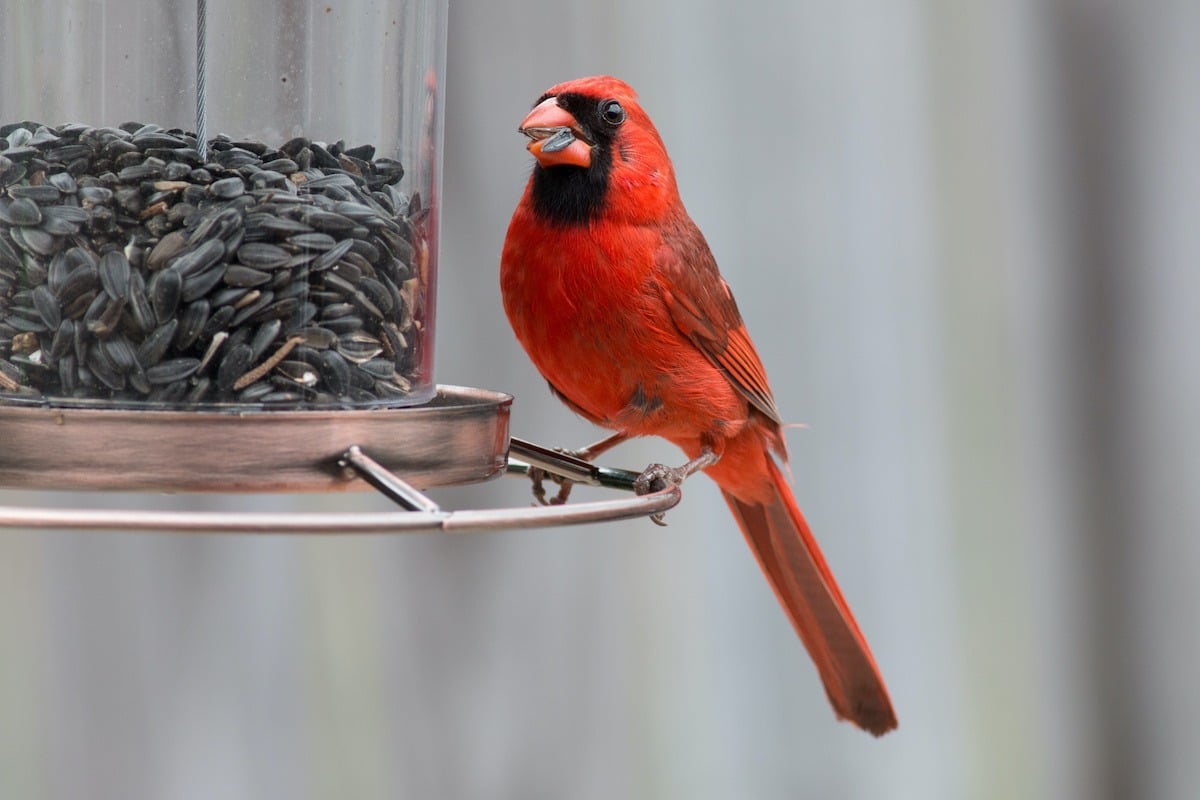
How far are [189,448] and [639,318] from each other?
1.09 metres

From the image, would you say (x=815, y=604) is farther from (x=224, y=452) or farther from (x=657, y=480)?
(x=224, y=452)

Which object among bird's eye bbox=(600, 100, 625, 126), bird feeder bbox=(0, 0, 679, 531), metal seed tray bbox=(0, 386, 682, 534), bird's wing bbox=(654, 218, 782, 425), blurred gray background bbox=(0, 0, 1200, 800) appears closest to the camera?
metal seed tray bbox=(0, 386, 682, 534)

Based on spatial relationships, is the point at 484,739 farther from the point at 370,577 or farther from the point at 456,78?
the point at 456,78

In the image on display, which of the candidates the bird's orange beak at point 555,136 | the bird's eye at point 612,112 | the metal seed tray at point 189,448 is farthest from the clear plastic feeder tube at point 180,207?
the bird's eye at point 612,112

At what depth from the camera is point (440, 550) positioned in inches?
108

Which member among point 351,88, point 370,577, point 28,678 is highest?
point 351,88

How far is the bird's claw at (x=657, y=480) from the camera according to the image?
6.86 ft

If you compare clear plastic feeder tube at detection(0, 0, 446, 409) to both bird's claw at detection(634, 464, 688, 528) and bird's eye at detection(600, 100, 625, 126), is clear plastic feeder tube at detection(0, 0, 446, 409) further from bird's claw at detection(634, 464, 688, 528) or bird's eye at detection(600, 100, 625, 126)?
bird's eye at detection(600, 100, 625, 126)

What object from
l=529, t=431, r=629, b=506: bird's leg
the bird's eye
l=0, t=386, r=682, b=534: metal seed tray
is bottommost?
l=529, t=431, r=629, b=506: bird's leg

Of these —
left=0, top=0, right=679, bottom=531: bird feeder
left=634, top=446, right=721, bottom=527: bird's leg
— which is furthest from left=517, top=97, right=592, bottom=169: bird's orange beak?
left=634, top=446, right=721, bottom=527: bird's leg

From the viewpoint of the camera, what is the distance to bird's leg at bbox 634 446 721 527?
6.89ft

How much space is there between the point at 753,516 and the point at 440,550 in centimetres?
64

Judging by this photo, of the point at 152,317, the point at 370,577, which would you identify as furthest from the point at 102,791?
the point at 152,317

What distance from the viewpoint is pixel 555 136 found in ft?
7.43
